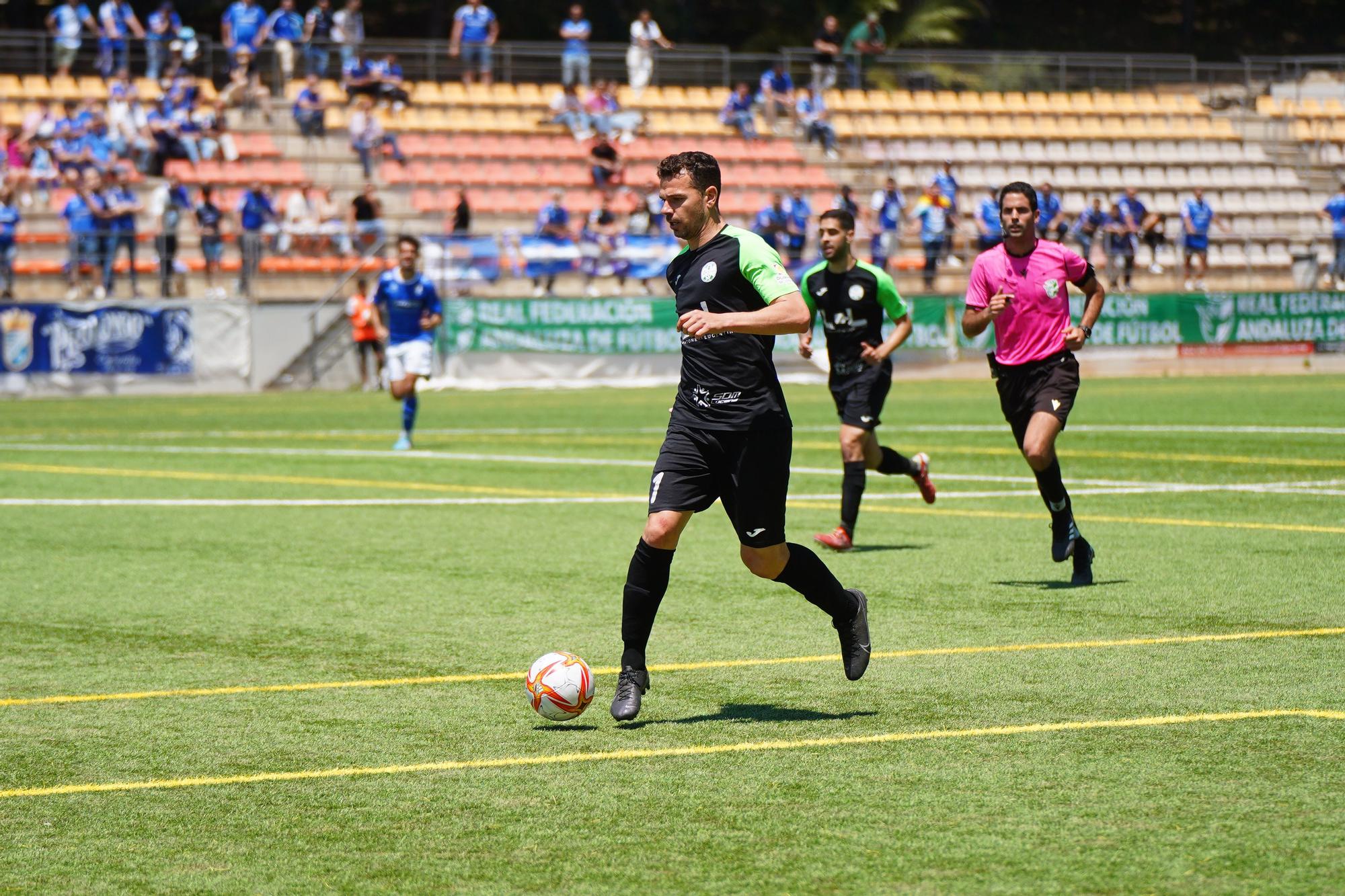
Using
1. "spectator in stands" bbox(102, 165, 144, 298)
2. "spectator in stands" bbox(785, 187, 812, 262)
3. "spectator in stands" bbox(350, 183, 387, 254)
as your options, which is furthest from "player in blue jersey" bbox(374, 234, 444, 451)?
"spectator in stands" bbox(785, 187, 812, 262)

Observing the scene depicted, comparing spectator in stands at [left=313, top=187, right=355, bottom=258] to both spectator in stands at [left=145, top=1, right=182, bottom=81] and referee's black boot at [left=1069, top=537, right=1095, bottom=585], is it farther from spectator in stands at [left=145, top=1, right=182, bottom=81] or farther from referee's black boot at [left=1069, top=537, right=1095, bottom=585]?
referee's black boot at [left=1069, top=537, right=1095, bottom=585]

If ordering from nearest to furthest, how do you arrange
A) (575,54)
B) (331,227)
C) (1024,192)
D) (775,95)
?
1. (1024,192)
2. (331,227)
3. (575,54)
4. (775,95)

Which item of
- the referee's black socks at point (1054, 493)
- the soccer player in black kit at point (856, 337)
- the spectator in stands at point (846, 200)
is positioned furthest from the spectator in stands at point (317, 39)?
the referee's black socks at point (1054, 493)

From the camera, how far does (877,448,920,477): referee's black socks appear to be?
12883mm

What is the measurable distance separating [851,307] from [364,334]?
2099cm

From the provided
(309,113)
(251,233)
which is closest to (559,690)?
(251,233)

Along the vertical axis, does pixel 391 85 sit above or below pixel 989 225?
above

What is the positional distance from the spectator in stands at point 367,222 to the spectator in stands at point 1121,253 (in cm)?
1501

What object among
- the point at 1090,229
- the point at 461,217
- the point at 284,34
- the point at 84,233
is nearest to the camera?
the point at 84,233

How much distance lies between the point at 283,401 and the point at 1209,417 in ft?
48.1

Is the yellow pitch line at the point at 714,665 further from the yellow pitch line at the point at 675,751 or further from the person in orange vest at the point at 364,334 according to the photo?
the person in orange vest at the point at 364,334

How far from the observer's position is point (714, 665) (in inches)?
309

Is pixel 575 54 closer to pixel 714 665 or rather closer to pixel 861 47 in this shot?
pixel 861 47

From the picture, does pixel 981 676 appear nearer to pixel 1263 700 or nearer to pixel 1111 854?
pixel 1263 700
